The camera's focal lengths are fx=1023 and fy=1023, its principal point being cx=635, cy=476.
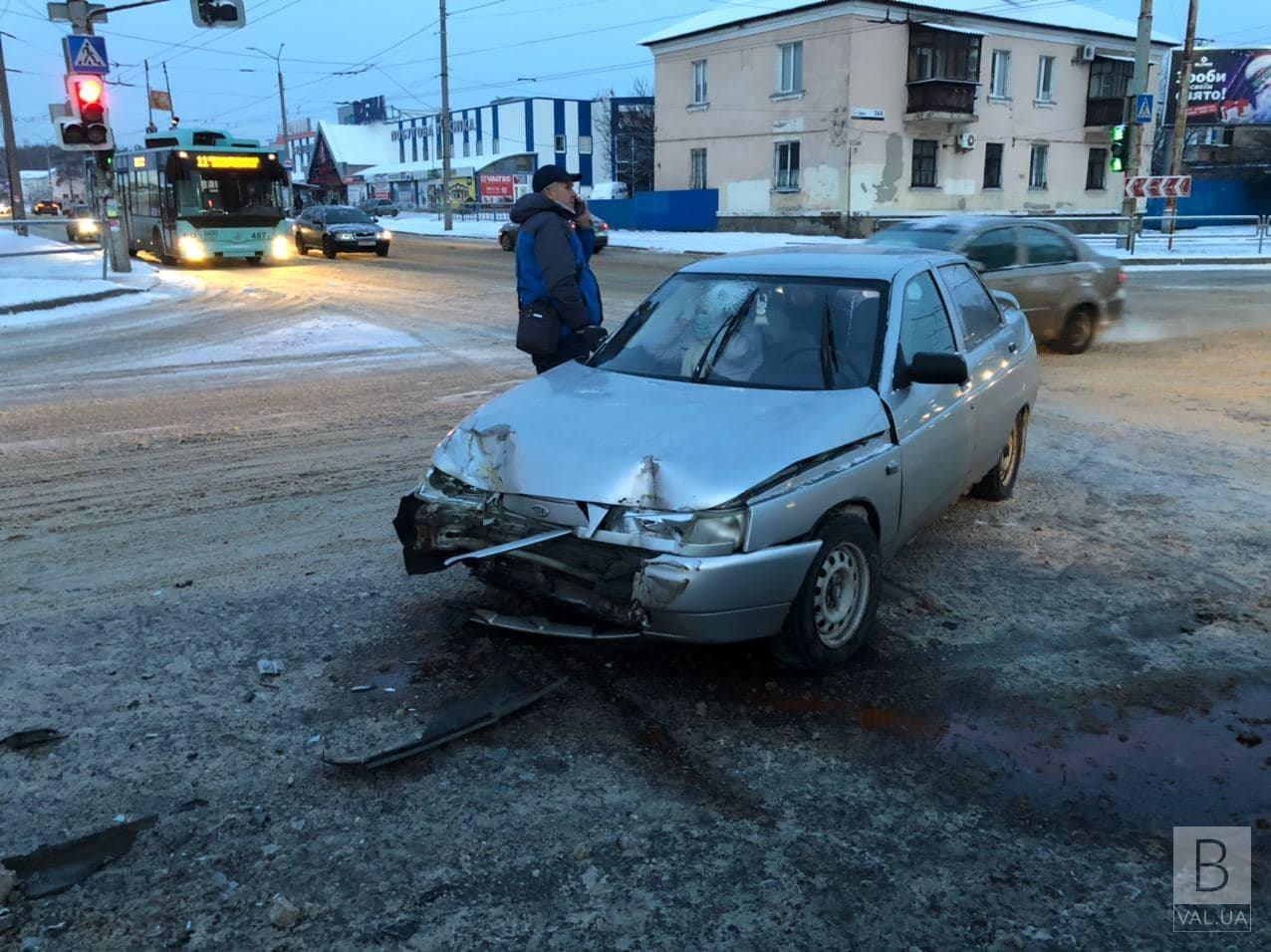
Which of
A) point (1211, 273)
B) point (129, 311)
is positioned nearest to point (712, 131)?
point (1211, 273)

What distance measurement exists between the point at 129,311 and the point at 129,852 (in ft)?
51.8

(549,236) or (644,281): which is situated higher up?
(549,236)

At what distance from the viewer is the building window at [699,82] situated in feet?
138

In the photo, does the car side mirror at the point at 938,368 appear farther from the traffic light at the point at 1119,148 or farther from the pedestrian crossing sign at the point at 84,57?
the traffic light at the point at 1119,148

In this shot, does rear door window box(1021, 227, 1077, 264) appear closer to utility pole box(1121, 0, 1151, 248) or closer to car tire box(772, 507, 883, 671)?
car tire box(772, 507, 883, 671)

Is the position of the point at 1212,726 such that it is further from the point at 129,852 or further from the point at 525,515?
the point at 129,852

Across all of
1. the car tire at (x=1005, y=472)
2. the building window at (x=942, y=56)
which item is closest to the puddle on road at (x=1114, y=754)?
the car tire at (x=1005, y=472)

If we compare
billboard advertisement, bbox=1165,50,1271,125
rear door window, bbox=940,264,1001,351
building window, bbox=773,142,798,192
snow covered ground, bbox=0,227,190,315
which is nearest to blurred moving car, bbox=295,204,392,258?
snow covered ground, bbox=0,227,190,315

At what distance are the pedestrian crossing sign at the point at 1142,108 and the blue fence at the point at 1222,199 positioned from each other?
30.9m

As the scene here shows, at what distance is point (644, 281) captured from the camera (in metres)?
20.4

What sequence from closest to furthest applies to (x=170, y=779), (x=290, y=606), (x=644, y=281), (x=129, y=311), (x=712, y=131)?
1. (x=170, y=779)
2. (x=290, y=606)
3. (x=129, y=311)
4. (x=644, y=281)
5. (x=712, y=131)

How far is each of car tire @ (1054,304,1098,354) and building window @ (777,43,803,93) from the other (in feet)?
92.3

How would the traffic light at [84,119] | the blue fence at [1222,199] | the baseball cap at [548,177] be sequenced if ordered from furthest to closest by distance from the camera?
1. the blue fence at [1222,199]
2. the traffic light at [84,119]
3. the baseball cap at [548,177]

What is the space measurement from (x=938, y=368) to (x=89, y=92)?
1780cm
